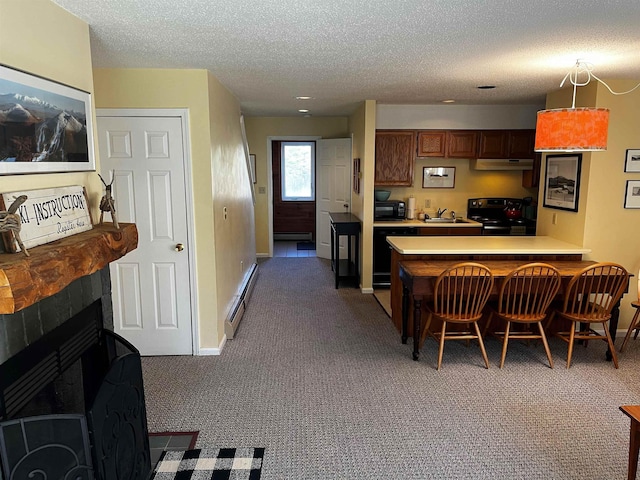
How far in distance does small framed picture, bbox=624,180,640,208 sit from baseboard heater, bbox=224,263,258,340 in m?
3.84

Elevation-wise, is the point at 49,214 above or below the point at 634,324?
above

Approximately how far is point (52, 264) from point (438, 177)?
18.9 feet

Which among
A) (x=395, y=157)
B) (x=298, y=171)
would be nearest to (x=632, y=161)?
(x=395, y=157)

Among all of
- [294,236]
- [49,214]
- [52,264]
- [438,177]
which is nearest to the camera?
[52,264]

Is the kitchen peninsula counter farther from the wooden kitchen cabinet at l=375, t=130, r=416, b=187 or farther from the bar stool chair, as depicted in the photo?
the wooden kitchen cabinet at l=375, t=130, r=416, b=187

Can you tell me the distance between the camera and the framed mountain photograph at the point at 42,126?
1667mm

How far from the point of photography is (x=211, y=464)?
2.52 metres

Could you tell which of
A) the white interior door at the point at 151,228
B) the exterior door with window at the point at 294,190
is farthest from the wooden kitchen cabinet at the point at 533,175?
the white interior door at the point at 151,228

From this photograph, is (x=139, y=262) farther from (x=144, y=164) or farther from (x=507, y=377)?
(x=507, y=377)

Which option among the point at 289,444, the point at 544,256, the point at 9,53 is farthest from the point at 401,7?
the point at 544,256

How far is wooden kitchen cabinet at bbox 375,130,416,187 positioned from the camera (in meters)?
6.11

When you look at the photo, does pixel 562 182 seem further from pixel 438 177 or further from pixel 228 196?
pixel 228 196

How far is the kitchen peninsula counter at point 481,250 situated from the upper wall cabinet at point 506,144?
6.75 feet

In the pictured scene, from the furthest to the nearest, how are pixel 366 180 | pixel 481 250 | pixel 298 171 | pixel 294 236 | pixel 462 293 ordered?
pixel 294 236
pixel 298 171
pixel 366 180
pixel 481 250
pixel 462 293
